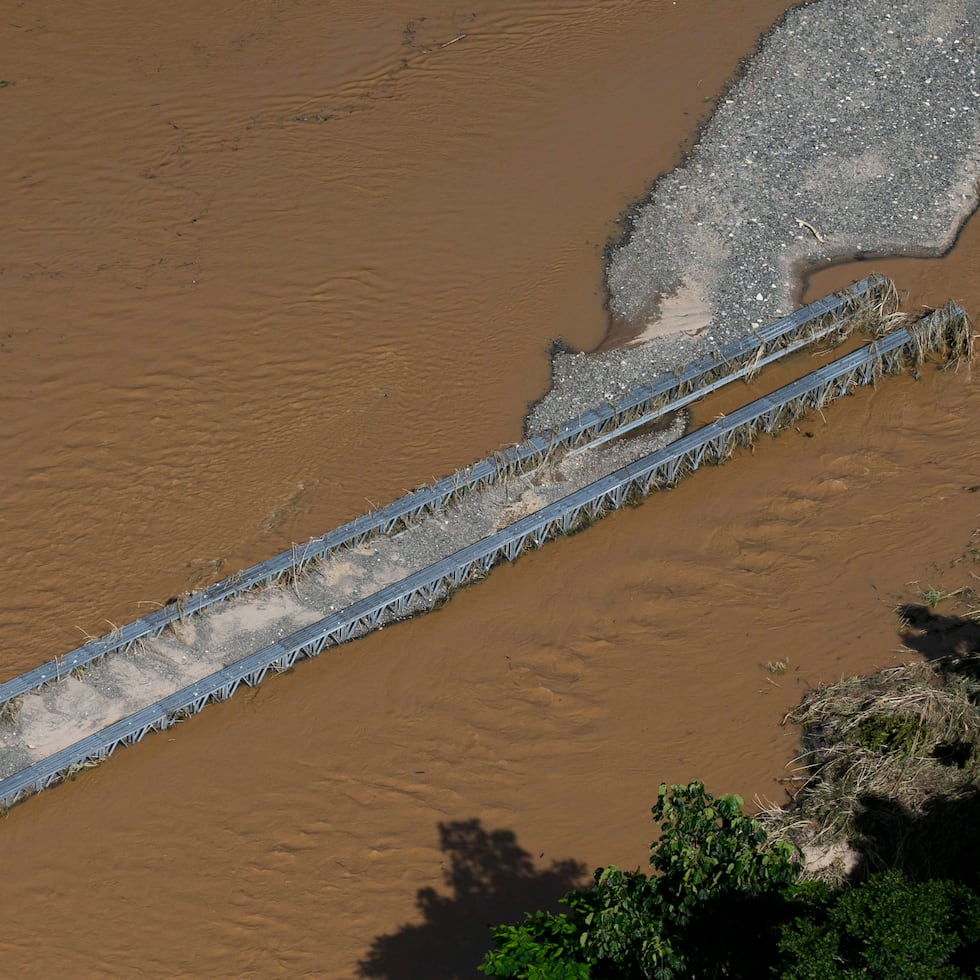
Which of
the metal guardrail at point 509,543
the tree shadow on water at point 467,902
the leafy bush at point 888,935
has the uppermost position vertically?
the metal guardrail at point 509,543

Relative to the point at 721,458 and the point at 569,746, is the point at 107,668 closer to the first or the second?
the point at 569,746

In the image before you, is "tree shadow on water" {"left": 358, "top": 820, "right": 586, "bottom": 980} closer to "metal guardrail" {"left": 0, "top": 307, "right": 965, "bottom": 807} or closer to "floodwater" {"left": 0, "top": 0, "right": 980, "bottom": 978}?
"floodwater" {"left": 0, "top": 0, "right": 980, "bottom": 978}

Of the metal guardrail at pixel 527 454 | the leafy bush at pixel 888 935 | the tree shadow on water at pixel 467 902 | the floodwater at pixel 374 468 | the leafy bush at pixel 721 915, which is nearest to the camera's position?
the leafy bush at pixel 888 935

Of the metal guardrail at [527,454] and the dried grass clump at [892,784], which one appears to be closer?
the dried grass clump at [892,784]

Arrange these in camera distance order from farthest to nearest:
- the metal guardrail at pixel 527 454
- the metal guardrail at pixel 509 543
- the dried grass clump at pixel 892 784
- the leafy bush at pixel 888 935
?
the metal guardrail at pixel 527 454 → the metal guardrail at pixel 509 543 → the dried grass clump at pixel 892 784 → the leafy bush at pixel 888 935

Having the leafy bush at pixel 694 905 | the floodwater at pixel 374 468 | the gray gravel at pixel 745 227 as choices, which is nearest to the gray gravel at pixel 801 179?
the gray gravel at pixel 745 227

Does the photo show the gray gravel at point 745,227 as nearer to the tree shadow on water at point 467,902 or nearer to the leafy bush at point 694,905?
the tree shadow on water at point 467,902

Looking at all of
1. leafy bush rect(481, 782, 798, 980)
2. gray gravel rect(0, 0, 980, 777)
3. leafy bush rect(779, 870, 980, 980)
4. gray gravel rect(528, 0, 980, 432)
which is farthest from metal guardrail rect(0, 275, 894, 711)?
leafy bush rect(779, 870, 980, 980)
